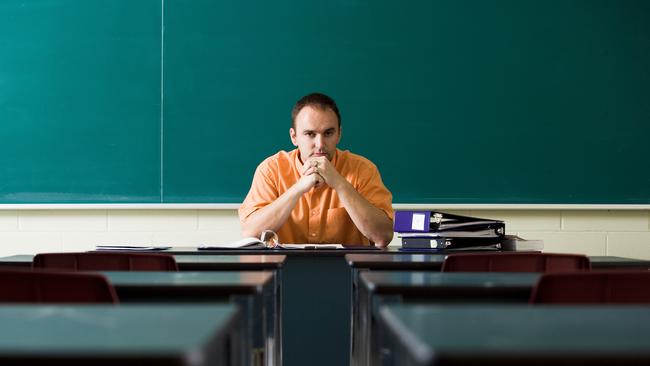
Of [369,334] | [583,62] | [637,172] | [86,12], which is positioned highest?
[86,12]

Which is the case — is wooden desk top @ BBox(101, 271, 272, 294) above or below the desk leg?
above

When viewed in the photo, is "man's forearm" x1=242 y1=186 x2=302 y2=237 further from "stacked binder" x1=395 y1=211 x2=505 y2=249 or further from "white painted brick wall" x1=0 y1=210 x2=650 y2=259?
"white painted brick wall" x1=0 y1=210 x2=650 y2=259

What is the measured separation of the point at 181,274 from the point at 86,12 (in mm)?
2991

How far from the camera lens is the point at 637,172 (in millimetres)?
4066

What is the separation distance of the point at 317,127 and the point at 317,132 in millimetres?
22

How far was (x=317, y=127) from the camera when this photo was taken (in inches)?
126


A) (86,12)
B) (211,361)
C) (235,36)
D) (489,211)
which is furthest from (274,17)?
(211,361)

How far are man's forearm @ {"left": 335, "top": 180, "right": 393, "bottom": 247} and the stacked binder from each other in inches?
17.0

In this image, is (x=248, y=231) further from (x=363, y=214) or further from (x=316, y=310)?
(x=316, y=310)

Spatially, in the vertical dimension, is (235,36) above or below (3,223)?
above

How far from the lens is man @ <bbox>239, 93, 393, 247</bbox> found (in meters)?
3.10

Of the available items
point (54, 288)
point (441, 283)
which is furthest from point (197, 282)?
point (441, 283)

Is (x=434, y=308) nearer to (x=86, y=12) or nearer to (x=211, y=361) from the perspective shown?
(x=211, y=361)

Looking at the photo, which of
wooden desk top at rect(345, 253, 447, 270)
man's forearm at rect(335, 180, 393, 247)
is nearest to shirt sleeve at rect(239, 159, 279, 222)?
man's forearm at rect(335, 180, 393, 247)
